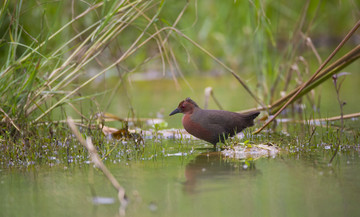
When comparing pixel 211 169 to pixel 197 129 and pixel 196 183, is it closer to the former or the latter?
pixel 196 183

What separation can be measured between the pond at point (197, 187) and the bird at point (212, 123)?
0.61 m

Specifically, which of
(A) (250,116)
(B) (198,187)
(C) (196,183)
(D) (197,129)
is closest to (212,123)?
(D) (197,129)

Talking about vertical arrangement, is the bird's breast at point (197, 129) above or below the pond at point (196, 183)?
above

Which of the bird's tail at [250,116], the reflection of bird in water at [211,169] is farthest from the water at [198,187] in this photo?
the bird's tail at [250,116]

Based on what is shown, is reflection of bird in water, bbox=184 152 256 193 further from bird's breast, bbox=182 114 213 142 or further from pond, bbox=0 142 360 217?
bird's breast, bbox=182 114 213 142

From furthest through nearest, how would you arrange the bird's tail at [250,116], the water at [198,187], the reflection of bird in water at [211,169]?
the bird's tail at [250,116] → the reflection of bird in water at [211,169] → the water at [198,187]

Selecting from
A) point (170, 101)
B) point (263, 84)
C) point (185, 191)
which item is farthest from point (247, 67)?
point (185, 191)

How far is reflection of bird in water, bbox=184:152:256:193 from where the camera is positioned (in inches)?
144

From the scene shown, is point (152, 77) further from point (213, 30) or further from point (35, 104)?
point (35, 104)

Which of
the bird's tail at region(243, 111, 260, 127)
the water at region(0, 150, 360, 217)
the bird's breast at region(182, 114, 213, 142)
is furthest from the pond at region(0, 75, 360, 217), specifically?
the bird's tail at region(243, 111, 260, 127)

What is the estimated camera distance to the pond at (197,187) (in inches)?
117

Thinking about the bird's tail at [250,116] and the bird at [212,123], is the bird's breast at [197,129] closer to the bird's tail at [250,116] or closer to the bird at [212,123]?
the bird at [212,123]

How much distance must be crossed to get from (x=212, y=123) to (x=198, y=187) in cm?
182

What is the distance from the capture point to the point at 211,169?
13.1 ft
